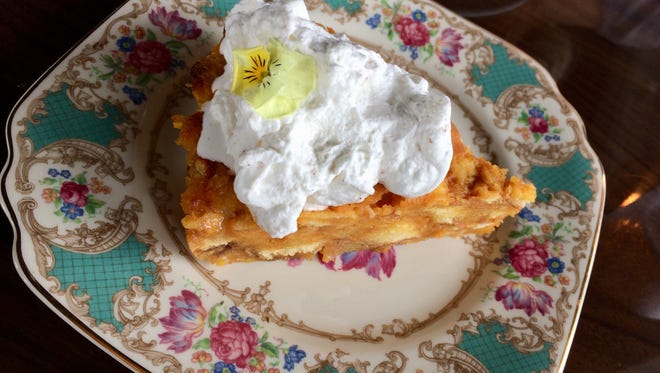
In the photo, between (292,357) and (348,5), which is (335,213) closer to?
(292,357)

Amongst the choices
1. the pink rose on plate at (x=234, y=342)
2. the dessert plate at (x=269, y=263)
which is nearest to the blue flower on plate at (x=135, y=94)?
the dessert plate at (x=269, y=263)

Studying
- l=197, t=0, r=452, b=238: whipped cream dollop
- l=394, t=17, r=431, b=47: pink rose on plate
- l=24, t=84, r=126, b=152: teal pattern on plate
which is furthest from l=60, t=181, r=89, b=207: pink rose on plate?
l=394, t=17, r=431, b=47: pink rose on plate

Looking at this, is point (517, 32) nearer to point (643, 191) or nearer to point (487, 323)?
point (643, 191)

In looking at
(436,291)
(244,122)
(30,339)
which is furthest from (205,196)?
(436,291)

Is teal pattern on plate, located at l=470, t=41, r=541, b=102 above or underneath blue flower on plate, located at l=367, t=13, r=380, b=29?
underneath

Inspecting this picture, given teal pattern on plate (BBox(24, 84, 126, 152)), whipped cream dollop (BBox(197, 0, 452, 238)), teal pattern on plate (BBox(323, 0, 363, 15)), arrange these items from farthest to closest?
1. teal pattern on plate (BBox(323, 0, 363, 15))
2. teal pattern on plate (BBox(24, 84, 126, 152))
3. whipped cream dollop (BBox(197, 0, 452, 238))

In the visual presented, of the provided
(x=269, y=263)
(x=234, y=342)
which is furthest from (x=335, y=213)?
(x=234, y=342)

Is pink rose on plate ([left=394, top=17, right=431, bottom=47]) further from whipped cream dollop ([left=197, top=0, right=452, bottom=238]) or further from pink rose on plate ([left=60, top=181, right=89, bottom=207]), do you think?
pink rose on plate ([left=60, top=181, right=89, bottom=207])
